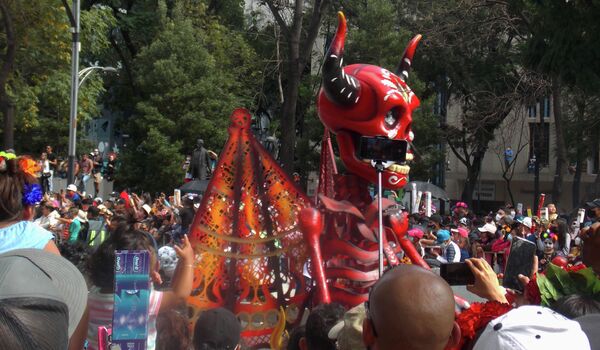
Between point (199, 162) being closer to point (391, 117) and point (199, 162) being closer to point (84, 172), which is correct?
point (391, 117)

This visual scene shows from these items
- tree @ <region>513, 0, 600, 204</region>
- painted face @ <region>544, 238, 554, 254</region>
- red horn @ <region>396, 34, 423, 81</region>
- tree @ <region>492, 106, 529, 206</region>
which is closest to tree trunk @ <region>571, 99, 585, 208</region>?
tree @ <region>492, 106, 529, 206</region>

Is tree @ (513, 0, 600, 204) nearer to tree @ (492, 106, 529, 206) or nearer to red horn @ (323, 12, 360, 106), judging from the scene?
red horn @ (323, 12, 360, 106)

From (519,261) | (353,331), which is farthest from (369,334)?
(519,261)

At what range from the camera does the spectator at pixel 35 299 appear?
1.67m

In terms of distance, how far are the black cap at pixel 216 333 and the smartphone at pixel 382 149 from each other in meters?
2.51

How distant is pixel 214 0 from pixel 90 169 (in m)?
14.8


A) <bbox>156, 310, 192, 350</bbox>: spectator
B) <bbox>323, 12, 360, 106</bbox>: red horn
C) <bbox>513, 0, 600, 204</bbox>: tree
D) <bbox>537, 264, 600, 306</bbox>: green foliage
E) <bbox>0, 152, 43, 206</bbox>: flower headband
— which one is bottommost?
<bbox>156, 310, 192, 350</bbox>: spectator

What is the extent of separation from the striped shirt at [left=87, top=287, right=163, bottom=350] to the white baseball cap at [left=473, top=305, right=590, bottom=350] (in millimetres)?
2213

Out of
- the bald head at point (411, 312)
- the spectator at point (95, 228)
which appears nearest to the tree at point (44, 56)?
the spectator at point (95, 228)

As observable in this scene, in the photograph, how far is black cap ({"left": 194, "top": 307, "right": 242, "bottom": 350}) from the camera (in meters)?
3.84

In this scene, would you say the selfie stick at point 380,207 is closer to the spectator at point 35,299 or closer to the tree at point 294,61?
the spectator at point 35,299

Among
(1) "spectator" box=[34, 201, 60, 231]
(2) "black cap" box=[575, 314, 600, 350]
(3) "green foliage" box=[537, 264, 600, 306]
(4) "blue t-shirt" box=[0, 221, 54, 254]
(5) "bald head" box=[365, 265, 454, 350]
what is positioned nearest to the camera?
(5) "bald head" box=[365, 265, 454, 350]

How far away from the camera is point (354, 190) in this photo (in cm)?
673

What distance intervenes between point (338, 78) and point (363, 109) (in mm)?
352
